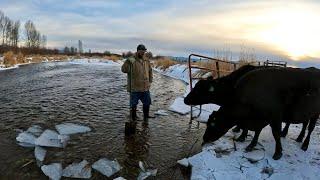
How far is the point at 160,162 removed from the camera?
6.90m

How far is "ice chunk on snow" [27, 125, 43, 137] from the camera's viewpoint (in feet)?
27.5

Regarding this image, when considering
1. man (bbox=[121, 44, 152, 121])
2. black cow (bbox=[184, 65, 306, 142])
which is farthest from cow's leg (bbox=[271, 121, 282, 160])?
man (bbox=[121, 44, 152, 121])

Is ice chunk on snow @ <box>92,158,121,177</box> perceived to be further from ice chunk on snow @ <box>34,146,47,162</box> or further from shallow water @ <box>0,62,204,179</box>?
ice chunk on snow @ <box>34,146,47,162</box>

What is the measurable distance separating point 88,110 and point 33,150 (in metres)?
4.21

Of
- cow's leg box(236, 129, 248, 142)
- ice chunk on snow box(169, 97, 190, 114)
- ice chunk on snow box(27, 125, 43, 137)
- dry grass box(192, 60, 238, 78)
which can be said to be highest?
dry grass box(192, 60, 238, 78)

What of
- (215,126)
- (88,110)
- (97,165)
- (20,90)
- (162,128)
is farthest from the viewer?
(20,90)

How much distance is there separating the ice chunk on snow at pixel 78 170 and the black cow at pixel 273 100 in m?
2.36

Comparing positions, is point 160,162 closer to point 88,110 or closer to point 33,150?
point 33,150

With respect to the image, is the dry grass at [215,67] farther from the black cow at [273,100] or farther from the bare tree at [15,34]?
the bare tree at [15,34]

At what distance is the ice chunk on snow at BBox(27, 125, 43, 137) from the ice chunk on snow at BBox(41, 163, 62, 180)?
1994 mm

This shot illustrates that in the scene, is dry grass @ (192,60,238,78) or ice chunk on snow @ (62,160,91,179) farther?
dry grass @ (192,60,238,78)

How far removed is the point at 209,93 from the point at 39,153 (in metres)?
3.25

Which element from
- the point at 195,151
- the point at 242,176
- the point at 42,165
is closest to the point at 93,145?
the point at 42,165

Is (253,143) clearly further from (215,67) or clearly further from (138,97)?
(215,67)
